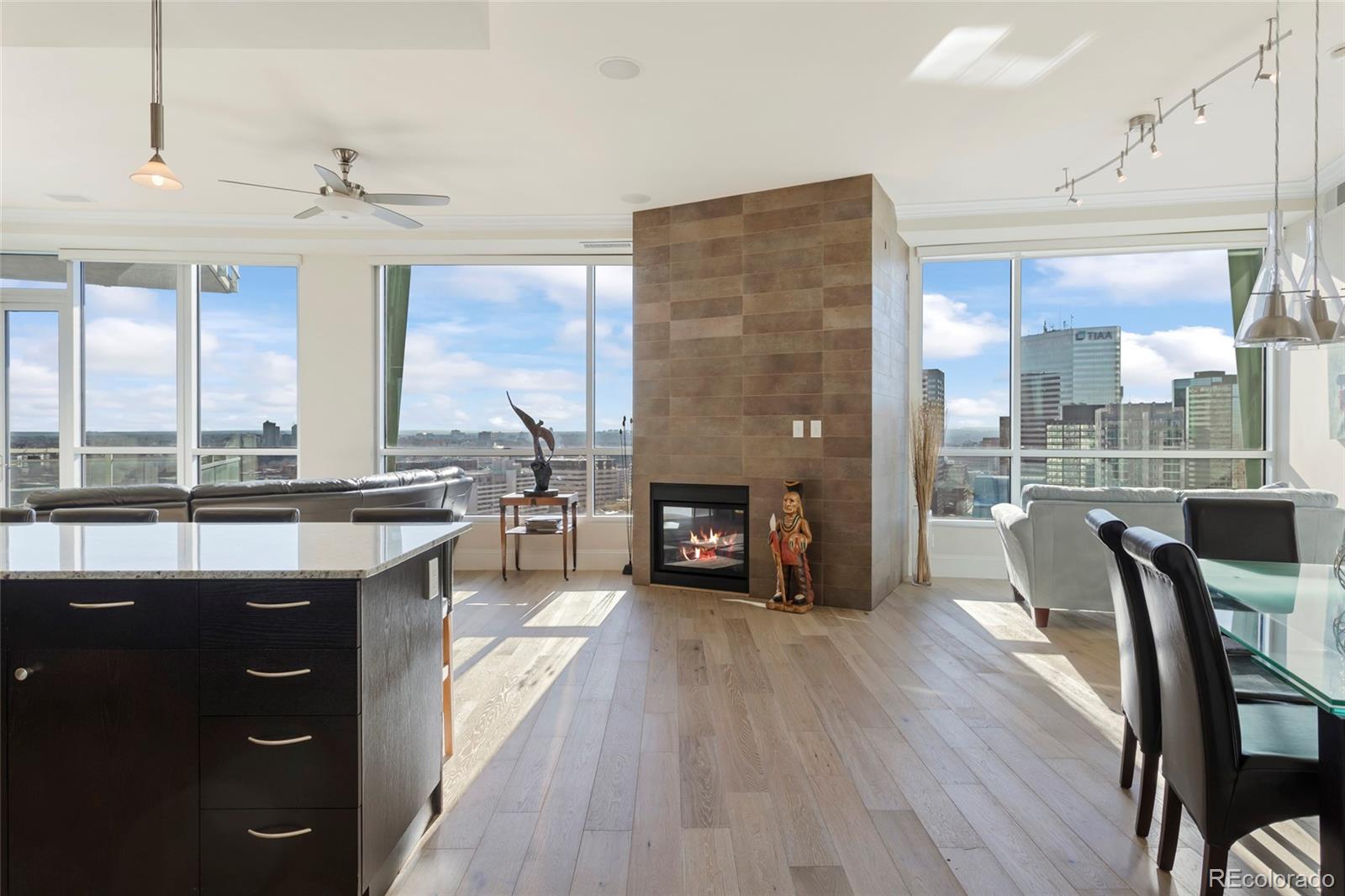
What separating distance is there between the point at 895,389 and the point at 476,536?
12.4 ft

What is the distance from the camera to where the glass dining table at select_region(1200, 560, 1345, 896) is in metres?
1.25

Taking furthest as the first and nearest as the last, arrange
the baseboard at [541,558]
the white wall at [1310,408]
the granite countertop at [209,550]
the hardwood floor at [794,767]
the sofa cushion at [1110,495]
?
the baseboard at [541,558] < the white wall at [1310,408] < the sofa cushion at [1110,495] < the hardwood floor at [794,767] < the granite countertop at [209,550]

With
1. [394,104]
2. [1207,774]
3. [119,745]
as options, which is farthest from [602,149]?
[1207,774]

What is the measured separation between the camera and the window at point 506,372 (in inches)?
238

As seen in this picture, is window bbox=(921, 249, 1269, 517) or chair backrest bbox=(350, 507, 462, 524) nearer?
chair backrest bbox=(350, 507, 462, 524)

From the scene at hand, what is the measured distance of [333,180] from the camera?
3.69m

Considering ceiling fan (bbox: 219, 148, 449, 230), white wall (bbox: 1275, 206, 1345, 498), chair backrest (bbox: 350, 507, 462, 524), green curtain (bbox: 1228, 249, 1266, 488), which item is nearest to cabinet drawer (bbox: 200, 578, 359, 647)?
chair backrest (bbox: 350, 507, 462, 524)

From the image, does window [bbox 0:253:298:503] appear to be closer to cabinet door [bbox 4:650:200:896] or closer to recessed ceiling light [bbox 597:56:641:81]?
recessed ceiling light [bbox 597:56:641:81]

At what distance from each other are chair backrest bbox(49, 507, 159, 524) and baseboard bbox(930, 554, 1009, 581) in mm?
5202

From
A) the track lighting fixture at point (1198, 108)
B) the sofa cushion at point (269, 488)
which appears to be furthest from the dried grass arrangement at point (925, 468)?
the sofa cushion at point (269, 488)

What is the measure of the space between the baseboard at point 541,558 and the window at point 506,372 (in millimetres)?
400

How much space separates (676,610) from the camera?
14.7 ft

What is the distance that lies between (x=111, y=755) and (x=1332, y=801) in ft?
8.40

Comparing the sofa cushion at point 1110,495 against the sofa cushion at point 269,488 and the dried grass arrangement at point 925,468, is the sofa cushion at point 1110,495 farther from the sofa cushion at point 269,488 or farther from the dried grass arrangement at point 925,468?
the sofa cushion at point 269,488
